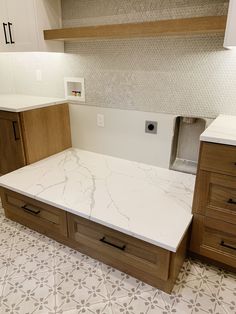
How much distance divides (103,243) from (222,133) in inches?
39.0

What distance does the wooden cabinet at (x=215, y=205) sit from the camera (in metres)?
1.32

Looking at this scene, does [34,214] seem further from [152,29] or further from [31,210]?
[152,29]

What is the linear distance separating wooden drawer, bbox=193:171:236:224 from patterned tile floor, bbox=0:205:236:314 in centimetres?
44

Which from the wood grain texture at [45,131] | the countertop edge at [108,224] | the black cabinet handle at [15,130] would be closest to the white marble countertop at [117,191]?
the countertop edge at [108,224]

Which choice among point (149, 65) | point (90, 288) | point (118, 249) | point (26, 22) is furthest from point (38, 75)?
point (90, 288)

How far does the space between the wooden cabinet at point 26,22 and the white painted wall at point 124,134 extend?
665mm

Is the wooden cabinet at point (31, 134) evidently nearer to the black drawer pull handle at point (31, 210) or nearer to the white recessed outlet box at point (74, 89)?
the white recessed outlet box at point (74, 89)

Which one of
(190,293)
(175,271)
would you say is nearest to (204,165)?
(175,271)

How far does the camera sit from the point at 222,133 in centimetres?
135

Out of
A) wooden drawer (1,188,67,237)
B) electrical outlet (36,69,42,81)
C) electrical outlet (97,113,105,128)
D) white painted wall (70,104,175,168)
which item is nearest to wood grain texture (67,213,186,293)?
wooden drawer (1,188,67,237)

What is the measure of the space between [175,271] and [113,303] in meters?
0.41

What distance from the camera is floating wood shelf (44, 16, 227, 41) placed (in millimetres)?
1423

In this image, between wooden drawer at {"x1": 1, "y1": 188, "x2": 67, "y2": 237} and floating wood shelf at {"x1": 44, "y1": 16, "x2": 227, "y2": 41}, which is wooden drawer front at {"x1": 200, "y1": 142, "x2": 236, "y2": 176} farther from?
wooden drawer at {"x1": 1, "y1": 188, "x2": 67, "y2": 237}

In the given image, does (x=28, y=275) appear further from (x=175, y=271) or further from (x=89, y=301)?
(x=175, y=271)
